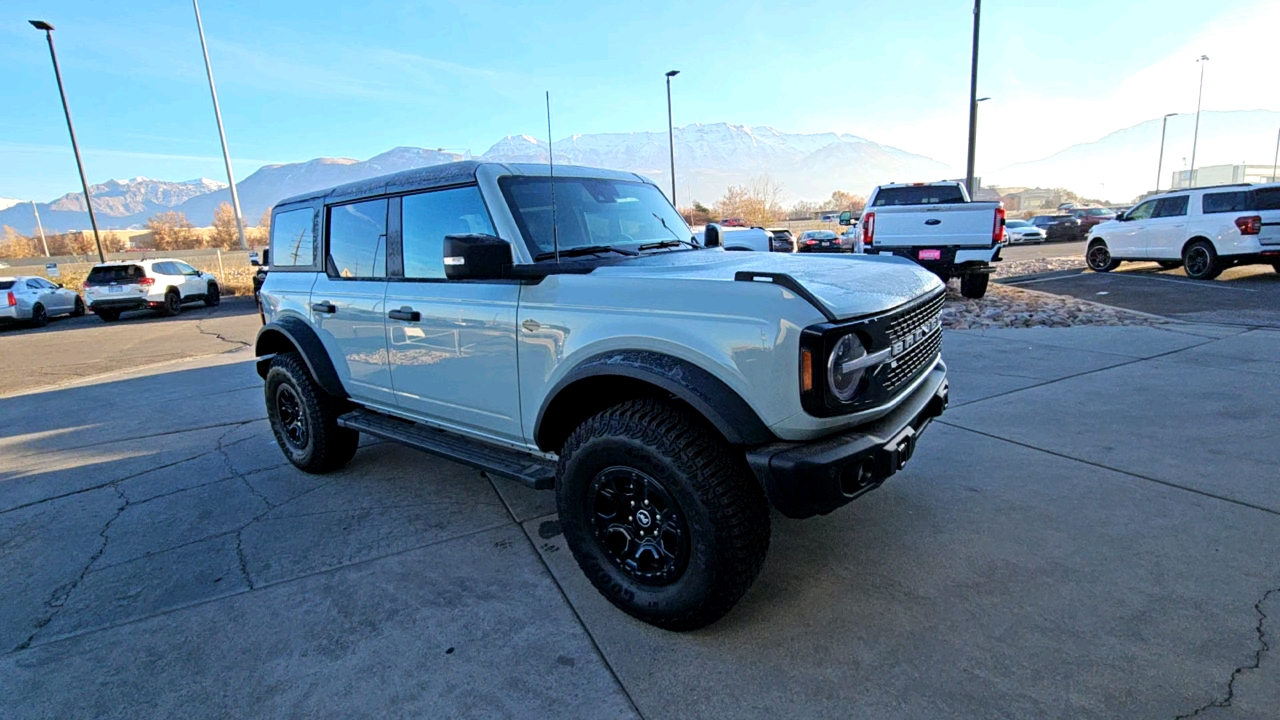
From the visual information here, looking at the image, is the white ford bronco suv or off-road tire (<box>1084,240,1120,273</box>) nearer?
the white ford bronco suv

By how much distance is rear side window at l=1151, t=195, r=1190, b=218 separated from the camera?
13.1 m

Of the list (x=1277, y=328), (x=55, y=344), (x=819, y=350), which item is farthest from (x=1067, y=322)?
(x=55, y=344)

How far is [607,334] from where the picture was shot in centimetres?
257

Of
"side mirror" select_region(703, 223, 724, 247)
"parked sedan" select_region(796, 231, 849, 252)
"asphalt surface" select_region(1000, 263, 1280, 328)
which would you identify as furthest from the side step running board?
"parked sedan" select_region(796, 231, 849, 252)

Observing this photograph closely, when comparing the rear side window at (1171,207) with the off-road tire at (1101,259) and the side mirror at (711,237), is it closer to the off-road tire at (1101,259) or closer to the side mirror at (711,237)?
the off-road tire at (1101,259)

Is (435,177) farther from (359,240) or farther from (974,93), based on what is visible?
(974,93)

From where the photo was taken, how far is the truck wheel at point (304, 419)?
4.29 meters

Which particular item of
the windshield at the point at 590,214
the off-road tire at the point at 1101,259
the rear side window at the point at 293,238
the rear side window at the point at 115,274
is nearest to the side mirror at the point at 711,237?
the windshield at the point at 590,214

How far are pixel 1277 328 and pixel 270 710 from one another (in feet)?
36.0

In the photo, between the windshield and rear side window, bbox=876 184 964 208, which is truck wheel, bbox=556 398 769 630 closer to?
the windshield

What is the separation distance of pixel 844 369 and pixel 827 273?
2.24ft

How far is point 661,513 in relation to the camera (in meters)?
2.50

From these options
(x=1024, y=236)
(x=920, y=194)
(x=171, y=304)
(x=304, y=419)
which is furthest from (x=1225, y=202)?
(x=171, y=304)

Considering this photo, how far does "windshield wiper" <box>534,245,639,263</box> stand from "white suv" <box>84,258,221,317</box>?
63.5ft
